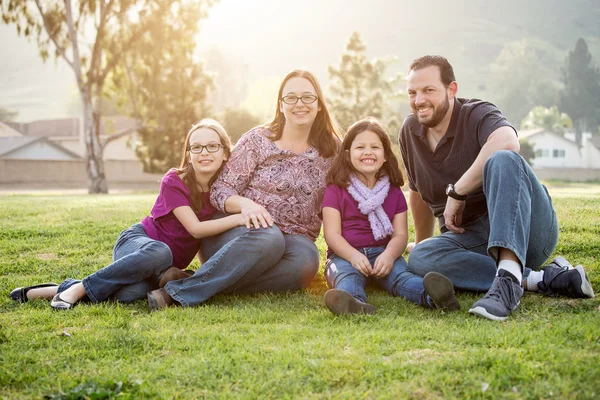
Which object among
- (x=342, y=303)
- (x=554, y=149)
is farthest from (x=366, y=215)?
(x=554, y=149)

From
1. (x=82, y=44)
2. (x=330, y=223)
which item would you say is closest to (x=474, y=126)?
(x=330, y=223)

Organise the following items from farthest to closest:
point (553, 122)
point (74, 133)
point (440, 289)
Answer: point (553, 122), point (74, 133), point (440, 289)

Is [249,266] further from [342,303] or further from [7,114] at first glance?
[7,114]

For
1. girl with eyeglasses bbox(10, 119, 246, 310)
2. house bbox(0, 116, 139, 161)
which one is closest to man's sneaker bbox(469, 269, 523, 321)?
girl with eyeglasses bbox(10, 119, 246, 310)

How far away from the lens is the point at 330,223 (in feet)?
14.0

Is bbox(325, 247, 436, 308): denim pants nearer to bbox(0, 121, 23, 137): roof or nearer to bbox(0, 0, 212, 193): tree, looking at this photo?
bbox(0, 0, 212, 193): tree

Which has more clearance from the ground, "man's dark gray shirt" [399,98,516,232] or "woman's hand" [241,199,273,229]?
"man's dark gray shirt" [399,98,516,232]

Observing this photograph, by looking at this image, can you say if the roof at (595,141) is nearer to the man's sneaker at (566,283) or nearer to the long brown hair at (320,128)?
the long brown hair at (320,128)

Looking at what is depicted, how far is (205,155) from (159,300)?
110 centimetres

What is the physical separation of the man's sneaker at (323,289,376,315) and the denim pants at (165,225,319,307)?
27.5 inches

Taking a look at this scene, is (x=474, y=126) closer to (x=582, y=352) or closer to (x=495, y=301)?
(x=495, y=301)

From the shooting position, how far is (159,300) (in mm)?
3914

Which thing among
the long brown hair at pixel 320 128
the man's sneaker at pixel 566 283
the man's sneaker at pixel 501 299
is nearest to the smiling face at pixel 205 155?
the long brown hair at pixel 320 128

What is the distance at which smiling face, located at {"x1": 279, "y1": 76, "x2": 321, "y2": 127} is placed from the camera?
448cm
